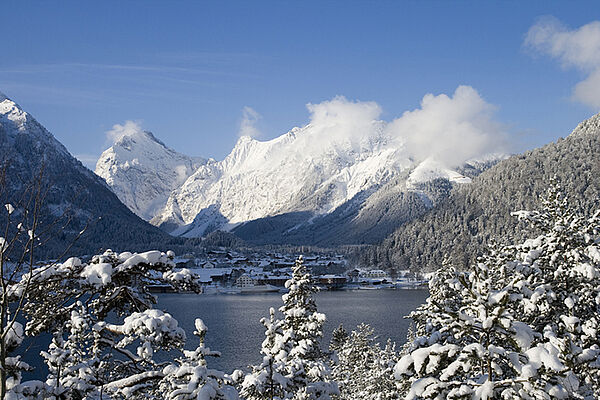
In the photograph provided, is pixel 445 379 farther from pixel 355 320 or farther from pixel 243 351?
pixel 355 320

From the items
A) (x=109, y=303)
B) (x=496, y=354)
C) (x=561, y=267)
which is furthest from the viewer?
(x=561, y=267)

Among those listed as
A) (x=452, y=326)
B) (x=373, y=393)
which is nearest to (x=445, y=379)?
(x=452, y=326)

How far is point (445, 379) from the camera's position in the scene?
5.62 m

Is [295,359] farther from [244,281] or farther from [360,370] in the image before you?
[244,281]

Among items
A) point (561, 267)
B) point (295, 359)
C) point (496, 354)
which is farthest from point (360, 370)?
point (496, 354)

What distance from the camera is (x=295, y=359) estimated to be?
1061cm

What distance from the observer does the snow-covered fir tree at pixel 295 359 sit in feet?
30.1

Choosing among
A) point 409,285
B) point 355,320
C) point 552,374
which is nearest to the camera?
point 552,374

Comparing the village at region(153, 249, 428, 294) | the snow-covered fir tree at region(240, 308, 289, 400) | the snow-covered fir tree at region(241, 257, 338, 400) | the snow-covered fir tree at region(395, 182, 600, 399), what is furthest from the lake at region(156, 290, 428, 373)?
the snow-covered fir tree at region(395, 182, 600, 399)

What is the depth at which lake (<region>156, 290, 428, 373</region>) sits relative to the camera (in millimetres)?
51500

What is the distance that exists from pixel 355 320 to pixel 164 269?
68298 millimetres

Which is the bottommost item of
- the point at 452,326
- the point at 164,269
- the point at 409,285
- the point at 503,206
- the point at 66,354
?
the point at 409,285

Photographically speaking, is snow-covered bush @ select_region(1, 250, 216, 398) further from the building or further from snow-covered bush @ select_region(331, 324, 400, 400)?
the building

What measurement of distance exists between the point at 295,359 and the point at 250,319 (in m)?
67.9
